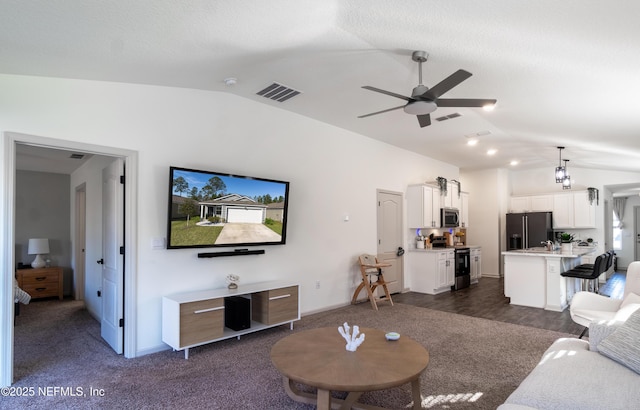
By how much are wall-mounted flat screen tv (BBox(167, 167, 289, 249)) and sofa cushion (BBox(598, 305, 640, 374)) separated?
3534 mm

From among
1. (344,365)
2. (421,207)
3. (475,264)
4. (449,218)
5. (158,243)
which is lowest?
(475,264)

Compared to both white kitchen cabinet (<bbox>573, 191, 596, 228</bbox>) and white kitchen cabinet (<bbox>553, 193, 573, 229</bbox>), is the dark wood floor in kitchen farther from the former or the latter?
white kitchen cabinet (<bbox>553, 193, 573, 229</bbox>)

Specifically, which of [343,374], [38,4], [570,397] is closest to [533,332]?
[570,397]

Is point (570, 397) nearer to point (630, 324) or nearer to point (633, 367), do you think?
point (633, 367)

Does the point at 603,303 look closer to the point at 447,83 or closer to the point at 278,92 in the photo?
the point at 447,83

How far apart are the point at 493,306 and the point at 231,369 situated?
4.53m

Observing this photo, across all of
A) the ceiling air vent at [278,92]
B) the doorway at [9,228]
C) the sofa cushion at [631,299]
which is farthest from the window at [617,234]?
the doorway at [9,228]

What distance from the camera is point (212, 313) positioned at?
12.5 feet

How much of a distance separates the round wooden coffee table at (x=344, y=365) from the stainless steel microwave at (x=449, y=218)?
528 cm

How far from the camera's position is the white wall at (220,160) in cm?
340

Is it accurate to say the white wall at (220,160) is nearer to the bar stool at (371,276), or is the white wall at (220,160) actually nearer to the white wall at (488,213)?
the bar stool at (371,276)

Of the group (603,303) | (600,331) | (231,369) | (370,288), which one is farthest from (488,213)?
(231,369)

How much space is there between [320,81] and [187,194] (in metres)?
1.96

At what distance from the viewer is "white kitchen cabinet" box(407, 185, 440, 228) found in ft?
23.6
